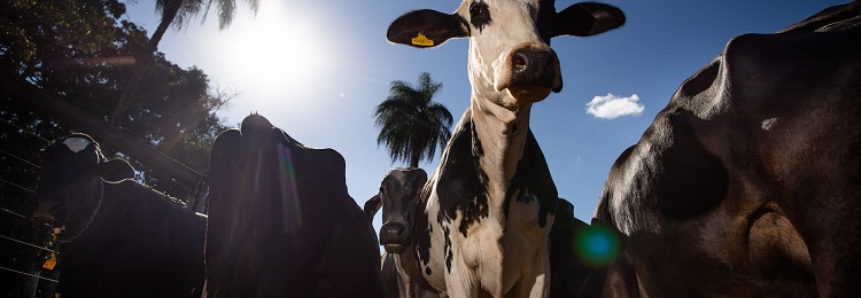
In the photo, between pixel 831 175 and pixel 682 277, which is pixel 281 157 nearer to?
pixel 682 277

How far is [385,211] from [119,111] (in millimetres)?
13976

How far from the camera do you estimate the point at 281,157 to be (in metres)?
2.86

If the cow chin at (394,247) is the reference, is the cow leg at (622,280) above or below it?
below

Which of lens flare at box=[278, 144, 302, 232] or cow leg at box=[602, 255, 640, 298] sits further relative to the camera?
cow leg at box=[602, 255, 640, 298]

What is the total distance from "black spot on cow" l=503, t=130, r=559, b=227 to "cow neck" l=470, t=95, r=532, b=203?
74mm

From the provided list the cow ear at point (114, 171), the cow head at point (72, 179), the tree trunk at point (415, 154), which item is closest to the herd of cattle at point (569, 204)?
the cow head at point (72, 179)

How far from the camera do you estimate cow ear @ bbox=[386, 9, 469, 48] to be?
3645 mm

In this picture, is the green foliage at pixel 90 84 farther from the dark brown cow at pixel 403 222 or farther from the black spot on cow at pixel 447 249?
the black spot on cow at pixel 447 249

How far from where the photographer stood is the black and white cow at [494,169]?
117 inches

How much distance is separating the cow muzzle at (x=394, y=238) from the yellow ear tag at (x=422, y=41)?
203cm

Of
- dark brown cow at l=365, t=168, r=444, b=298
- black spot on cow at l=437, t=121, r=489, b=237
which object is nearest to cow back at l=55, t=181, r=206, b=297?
dark brown cow at l=365, t=168, r=444, b=298

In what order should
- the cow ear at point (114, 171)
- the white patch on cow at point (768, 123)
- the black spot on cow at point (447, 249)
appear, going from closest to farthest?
the white patch on cow at point (768, 123)
the black spot on cow at point (447, 249)
the cow ear at point (114, 171)

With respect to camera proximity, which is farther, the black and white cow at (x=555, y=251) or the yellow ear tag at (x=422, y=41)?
the black and white cow at (x=555, y=251)

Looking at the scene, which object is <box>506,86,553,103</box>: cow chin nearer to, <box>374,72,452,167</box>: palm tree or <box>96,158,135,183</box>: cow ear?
<box>96,158,135,183</box>: cow ear
